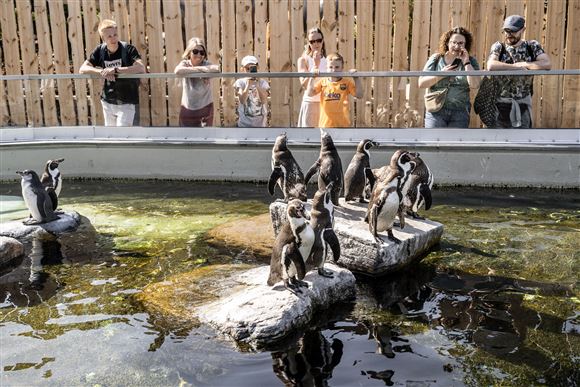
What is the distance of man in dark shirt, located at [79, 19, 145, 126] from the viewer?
24.9 ft

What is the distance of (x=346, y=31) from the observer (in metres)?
8.18

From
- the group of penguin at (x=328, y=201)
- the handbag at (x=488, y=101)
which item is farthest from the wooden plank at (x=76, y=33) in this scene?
the handbag at (x=488, y=101)

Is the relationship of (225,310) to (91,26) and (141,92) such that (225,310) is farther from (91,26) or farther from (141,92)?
(91,26)

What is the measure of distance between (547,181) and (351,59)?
9.42 feet

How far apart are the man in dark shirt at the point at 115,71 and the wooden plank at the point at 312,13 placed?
2239mm

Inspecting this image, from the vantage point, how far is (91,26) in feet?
28.8

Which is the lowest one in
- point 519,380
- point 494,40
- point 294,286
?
point 519,380

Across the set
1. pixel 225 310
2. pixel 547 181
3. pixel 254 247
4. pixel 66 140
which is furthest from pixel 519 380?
pixel 66 140

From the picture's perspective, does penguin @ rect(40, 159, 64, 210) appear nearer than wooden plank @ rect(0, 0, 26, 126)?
Yes

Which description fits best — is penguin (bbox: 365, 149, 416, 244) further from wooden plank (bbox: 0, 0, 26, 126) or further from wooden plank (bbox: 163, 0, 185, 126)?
wooden plank (bbox: 0, 0, 26, 126)

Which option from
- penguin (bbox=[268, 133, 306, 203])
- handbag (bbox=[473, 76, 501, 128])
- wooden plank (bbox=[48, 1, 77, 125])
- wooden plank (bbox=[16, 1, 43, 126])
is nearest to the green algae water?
penguin (bbox=[268, 133, 306, 203])

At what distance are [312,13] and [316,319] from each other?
522cm

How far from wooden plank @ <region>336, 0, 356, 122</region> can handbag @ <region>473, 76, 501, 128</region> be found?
78.1 inches

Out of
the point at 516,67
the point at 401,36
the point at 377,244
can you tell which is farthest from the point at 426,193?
the point at 401,36
